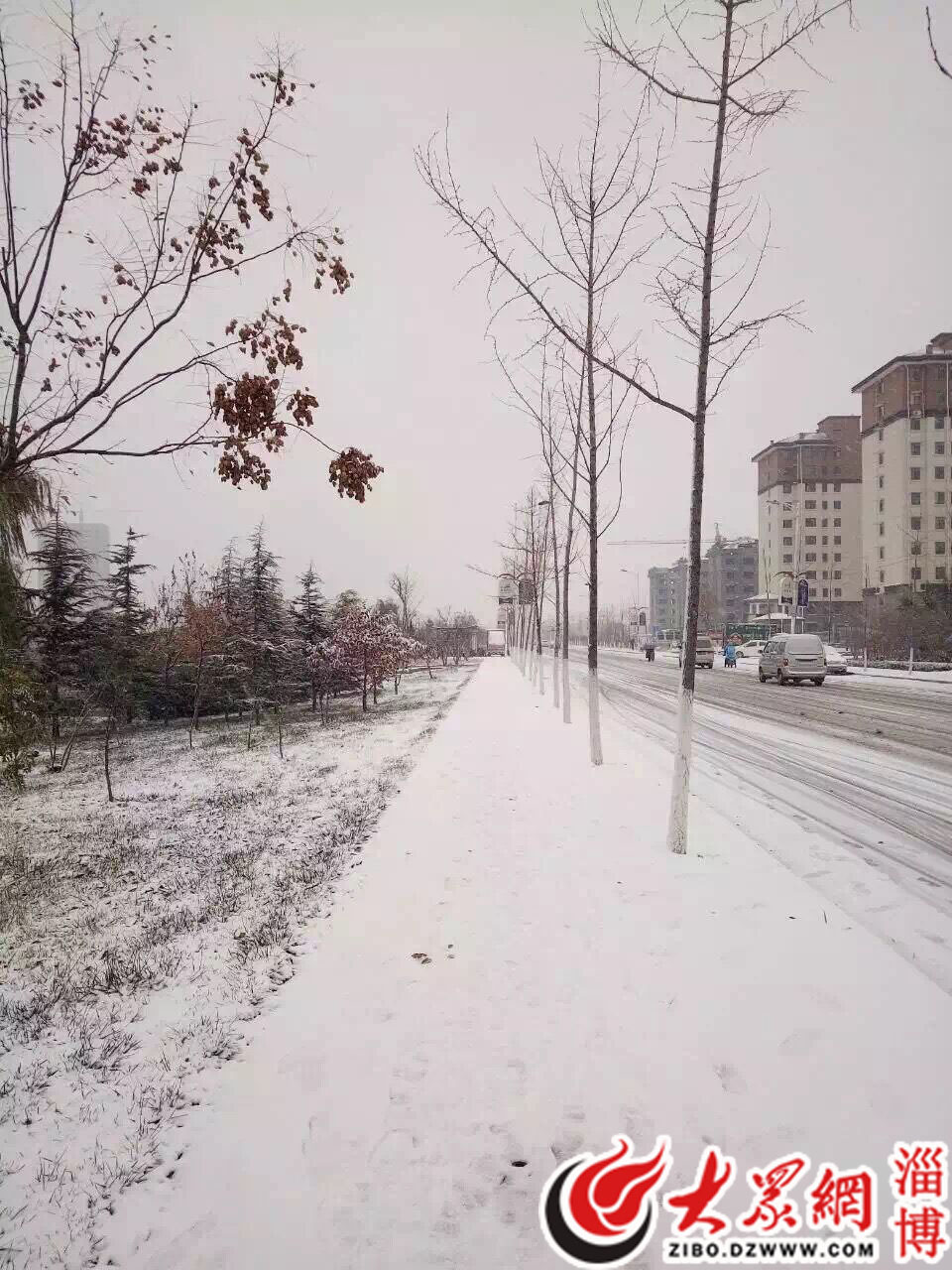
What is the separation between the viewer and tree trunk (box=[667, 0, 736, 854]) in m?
5.87

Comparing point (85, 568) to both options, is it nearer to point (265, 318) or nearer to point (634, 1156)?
point (265, 318)

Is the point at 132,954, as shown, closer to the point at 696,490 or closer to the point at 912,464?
the point at 696,490

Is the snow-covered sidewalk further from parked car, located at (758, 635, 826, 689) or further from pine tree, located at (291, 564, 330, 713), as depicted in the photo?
pine tree, located at (291, 564, 330, 713)

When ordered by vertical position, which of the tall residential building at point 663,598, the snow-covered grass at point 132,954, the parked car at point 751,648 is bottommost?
the snow-covered grass at point 132,954

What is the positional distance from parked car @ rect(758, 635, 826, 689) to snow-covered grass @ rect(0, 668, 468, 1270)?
17537mm


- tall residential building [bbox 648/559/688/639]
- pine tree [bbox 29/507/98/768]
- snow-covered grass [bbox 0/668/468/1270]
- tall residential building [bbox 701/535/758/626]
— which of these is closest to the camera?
snow-covered grass [bbox 0/668/468/1270]

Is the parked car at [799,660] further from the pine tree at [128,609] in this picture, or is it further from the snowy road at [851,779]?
the pine tree at [128,609]

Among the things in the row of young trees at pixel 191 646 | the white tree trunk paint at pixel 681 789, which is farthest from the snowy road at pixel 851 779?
the row of young trees at pixel 191 646

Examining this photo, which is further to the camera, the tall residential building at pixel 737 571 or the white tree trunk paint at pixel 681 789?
the tall residential building at pixel 737 571

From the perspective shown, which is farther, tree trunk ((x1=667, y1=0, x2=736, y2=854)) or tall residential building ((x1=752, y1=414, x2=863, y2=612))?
tall residential building ((x1=752, y1=414, x2=863, y2=612))

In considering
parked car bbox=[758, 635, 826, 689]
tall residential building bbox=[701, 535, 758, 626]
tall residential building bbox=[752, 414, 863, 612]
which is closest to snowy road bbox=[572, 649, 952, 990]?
parked car bbox=[758, 635, 826, 689]

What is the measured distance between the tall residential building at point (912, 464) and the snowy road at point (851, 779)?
179 feet

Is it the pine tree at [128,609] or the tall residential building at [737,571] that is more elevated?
the tall residential building at [737,571]

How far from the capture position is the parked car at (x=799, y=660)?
2391 centimetres
